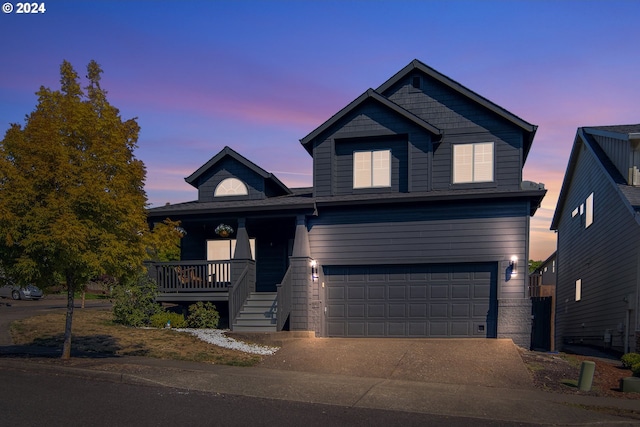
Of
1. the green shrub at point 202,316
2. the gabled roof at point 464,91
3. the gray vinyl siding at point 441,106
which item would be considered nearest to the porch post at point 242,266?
the green shrub at point 202,316

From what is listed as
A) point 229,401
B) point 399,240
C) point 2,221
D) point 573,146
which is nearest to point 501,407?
point 229,401

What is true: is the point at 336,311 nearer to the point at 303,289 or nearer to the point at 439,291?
the point at 303,289

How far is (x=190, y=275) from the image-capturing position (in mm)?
18281

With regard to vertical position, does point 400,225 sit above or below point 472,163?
below

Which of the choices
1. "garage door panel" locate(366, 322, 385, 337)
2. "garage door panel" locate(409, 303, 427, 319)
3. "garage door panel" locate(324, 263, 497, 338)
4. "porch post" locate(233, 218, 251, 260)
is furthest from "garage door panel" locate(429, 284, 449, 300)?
"porch post" locate(233, 218, 251, 260)

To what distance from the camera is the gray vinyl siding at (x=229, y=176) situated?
64.3 feet

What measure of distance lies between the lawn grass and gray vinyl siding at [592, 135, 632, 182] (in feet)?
41.2

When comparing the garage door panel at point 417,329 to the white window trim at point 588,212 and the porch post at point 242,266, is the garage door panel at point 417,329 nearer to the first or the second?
the porch post at point 242,266

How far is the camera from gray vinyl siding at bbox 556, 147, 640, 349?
52.2ft

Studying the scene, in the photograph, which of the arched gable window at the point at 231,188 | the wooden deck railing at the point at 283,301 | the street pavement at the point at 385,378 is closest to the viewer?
the street pavement at the point at 385,378

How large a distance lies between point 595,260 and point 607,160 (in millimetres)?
3542

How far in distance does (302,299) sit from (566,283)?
14.0 m

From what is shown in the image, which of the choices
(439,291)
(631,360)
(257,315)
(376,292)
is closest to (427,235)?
(439,291)

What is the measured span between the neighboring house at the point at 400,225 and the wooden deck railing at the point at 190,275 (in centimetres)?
A: 5
